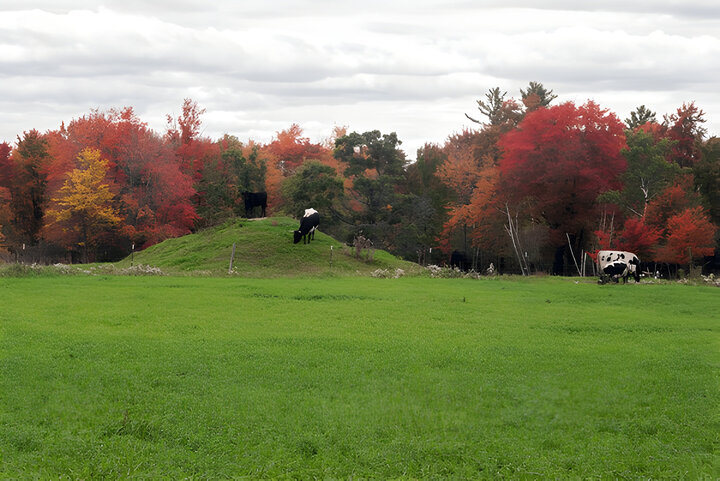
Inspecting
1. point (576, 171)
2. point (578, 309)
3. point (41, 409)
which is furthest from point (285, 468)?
point (576, 171)

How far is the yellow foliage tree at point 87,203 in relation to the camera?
1710 inches

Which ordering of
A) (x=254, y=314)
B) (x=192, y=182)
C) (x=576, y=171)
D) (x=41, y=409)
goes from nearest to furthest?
1. (x=41, y=409)
2. (x=254, y=314)
3. (x=576, y=171)
4. (x=192, y=182)

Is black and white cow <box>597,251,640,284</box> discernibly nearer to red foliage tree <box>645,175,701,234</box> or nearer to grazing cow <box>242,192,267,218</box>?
red foliage tree <box>645,175,701,234</box>

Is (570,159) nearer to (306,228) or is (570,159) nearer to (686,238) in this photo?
(686,238)

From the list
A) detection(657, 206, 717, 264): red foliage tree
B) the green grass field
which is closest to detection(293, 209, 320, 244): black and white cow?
detection(657, 206, 717, 264): red foliage tree

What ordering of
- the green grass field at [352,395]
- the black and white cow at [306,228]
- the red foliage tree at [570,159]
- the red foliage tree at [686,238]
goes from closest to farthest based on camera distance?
→ the green grass field at [352,395] → the red foliage tree at [686,238] → the black and white cow at [306,228] → the red foliage tree at [570,159]

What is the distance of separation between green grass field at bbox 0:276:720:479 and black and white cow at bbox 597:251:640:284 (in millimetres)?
12995

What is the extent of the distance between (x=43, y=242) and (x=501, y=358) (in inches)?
1950

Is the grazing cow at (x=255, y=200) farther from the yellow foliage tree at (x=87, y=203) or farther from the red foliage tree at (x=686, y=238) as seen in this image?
the red foliage tree at (x=686, y=238)

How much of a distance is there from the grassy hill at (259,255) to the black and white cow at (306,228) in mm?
424

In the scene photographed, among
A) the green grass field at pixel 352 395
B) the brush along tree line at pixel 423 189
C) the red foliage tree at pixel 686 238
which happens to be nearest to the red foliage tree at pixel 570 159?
the brush along tree line at pixel 423 189

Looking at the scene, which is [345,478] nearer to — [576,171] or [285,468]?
[285,468]

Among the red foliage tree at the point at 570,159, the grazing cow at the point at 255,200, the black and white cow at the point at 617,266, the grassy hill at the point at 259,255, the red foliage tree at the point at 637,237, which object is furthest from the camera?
the grazing cow at the point at 255,200

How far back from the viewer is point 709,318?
17.0 m
